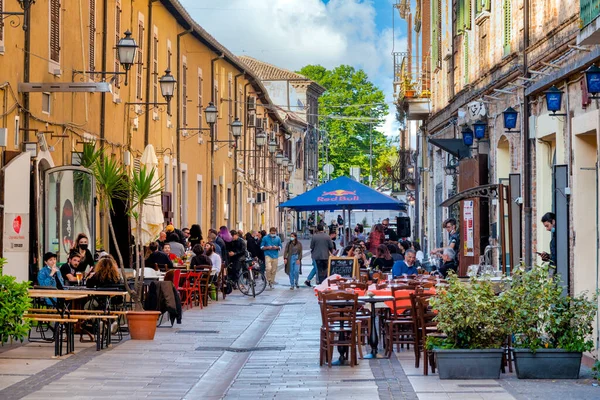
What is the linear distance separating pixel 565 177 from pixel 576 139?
34.5 inches

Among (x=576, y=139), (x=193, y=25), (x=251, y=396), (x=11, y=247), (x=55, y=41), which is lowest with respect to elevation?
(x=251, y=396)

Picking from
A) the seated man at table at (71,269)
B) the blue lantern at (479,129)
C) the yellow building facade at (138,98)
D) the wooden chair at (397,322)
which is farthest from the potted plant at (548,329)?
the blue lantern at (479,129)

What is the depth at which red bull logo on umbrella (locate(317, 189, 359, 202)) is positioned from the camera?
98.1ft

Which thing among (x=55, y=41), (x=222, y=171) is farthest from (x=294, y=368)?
(x=222, y=171)

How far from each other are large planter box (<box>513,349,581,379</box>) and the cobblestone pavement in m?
0.19

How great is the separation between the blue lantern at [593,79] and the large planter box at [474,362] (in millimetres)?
3123

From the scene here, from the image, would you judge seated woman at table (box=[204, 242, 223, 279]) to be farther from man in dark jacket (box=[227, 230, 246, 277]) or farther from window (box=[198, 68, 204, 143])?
window (box=[198, 68, 204, 143])

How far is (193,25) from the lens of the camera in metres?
34.9

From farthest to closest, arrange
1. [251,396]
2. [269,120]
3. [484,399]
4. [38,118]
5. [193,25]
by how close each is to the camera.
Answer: [269,120], [193,25], [38,118], [251,396], [484,399]

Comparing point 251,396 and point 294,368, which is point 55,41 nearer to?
point 294,368

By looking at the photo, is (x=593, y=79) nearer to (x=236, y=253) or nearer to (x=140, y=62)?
(x=140, y=62)

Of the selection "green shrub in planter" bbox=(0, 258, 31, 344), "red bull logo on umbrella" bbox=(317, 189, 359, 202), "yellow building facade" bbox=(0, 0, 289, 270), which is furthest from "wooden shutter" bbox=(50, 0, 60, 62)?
"red bull logo on umbrella" bbox=(317, 189, 359, 202)

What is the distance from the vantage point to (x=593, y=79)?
13125 millimetres

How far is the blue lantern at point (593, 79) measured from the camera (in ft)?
42.9
